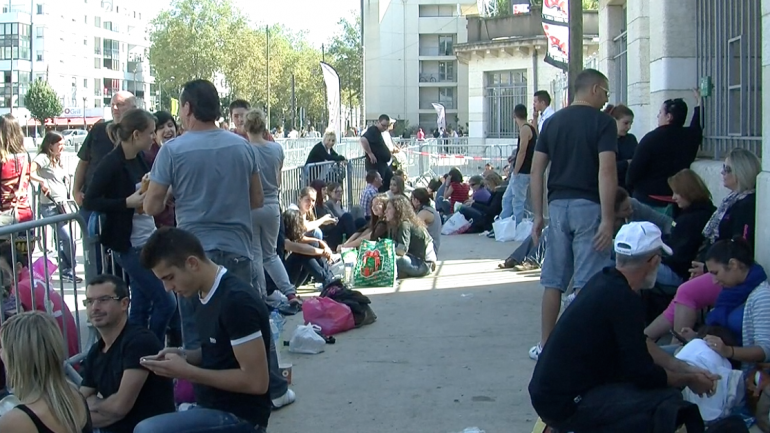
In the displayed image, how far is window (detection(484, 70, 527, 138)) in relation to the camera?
38062 millimetres

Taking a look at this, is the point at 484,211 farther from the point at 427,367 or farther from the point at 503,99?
the point at 503,99

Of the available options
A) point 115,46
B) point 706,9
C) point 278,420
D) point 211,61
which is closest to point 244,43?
point 211,61

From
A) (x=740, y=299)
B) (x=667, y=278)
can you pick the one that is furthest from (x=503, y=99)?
(x=740, y=299)

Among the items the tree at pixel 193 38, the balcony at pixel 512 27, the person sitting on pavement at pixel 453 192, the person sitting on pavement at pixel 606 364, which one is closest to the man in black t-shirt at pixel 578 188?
the person sitting on pavement at pixel 606 364

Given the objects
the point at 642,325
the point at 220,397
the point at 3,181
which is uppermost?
the point at 3,181

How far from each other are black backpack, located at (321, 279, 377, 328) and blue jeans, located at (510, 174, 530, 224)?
215 inches

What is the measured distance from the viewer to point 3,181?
905cm

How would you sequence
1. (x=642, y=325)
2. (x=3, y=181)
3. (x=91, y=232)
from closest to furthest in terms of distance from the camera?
(x=642, y=325) < (x=91, y=232) < (x=3, y=181)

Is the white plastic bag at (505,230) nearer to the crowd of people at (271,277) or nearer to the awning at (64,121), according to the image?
the crowd of people at (271,277)

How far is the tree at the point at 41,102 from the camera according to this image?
3344 inches

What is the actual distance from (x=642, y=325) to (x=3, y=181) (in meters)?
7.01

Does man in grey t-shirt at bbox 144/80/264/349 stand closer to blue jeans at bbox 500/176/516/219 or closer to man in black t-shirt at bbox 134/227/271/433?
man in black t-shirt at bbox 134/227/271/433

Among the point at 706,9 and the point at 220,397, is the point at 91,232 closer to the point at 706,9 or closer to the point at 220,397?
the point at 220,397

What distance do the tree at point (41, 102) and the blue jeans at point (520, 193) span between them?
77501 mm
